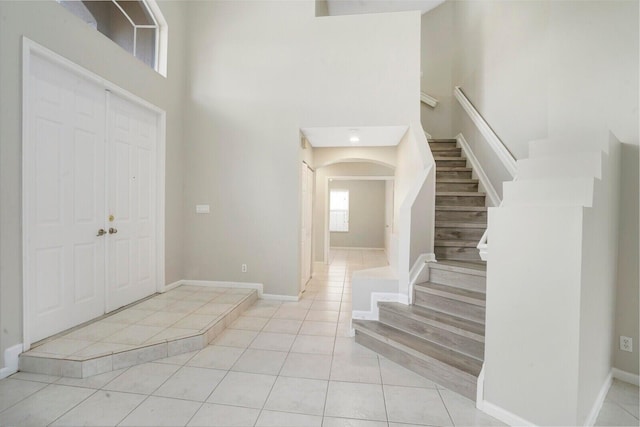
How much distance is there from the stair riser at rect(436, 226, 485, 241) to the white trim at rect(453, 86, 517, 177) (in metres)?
0.80

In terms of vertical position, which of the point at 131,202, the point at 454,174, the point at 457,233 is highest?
the point at 454,174

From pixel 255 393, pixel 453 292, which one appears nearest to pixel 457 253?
pixel 453 292

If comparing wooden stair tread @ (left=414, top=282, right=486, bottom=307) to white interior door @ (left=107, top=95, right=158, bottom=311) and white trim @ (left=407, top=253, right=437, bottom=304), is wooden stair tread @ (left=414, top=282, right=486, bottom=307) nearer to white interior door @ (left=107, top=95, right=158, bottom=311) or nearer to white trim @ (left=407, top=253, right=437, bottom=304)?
white trim @ (left=407, top=253, right=437, bottom=304)

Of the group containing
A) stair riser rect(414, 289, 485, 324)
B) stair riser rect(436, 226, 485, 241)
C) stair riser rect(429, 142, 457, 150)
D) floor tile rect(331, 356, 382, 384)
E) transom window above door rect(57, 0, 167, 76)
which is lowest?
floor tile rect(331, 356, 382, 384)

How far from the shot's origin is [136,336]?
254 centimetres

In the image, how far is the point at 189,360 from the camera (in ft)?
8.02

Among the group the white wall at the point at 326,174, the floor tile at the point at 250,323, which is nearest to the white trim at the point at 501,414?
the floor tile at the point at 250,323

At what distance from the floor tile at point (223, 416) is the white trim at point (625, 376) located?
2.80 meters

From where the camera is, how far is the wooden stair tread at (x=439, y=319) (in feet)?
7.36

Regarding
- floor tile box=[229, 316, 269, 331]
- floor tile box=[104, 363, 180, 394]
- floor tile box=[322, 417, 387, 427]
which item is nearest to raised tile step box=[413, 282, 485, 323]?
floor tile box=[322, 417, 387, 427]

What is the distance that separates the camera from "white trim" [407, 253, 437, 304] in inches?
114

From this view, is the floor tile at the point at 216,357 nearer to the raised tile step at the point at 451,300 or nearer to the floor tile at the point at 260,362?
the floor tile at the point at 260,362

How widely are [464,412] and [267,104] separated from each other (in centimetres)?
396

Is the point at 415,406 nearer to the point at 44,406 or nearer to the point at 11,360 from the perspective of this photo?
the point at 44,406
